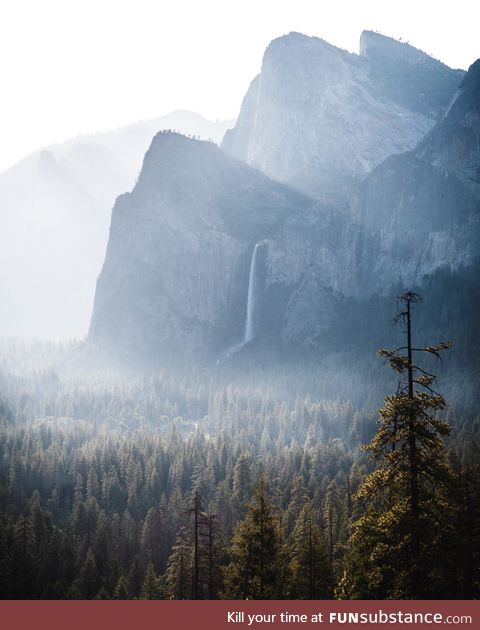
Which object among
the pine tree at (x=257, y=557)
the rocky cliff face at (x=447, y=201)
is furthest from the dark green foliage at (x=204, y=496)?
the rocky cliff face at (x=447, y=201)

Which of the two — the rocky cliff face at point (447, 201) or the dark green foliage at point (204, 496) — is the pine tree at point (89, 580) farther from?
the rocky cliff face at point (447, 201)

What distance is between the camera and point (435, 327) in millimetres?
183000

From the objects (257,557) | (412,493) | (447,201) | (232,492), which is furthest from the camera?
(447,201)

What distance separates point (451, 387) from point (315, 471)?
6574 centimetres

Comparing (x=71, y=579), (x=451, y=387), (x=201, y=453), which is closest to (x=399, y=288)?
(x=451, y=387)

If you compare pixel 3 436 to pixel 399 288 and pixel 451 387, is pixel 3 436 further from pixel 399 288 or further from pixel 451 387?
pixel 399 288

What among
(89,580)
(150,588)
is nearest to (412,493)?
(150,588)

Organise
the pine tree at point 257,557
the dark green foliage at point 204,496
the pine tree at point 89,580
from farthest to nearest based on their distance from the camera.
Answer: the pine tree at point 89,580, the pine tree at point 257,557, the dark green foliage at point 204,496
